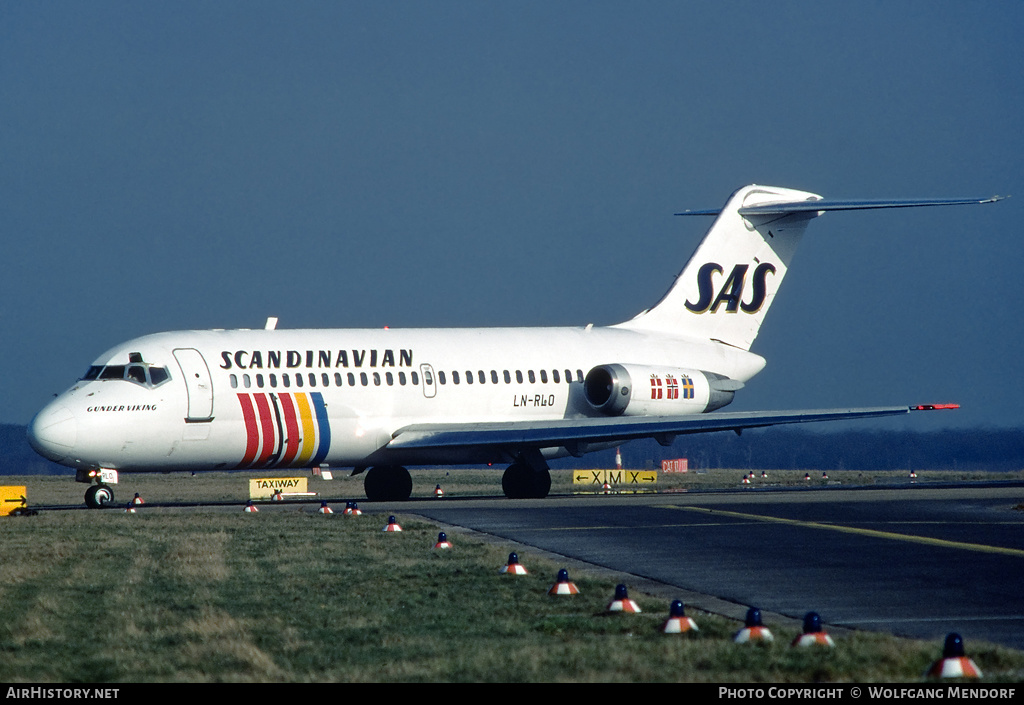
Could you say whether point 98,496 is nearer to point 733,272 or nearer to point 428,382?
point 428,382

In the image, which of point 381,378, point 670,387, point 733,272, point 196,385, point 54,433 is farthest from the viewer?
point 733,272

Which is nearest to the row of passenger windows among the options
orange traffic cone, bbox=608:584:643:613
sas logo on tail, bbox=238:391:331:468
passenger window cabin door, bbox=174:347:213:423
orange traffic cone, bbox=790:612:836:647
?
sas logo on tail, bbox=238:391:331:468

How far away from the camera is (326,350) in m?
34.2

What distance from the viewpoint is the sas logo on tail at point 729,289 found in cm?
4138

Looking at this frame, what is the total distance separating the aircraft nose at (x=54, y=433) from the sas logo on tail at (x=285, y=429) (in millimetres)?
3921

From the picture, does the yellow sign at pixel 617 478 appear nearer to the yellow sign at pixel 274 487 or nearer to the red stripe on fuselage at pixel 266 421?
the yellow sign at pixel 274 487

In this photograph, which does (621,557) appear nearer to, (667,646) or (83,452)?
(667,646)

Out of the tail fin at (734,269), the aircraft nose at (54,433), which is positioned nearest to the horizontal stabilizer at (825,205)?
the tail fin at (734,269)

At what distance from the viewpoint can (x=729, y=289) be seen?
136 ft

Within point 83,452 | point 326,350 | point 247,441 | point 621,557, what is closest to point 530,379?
point 326,350

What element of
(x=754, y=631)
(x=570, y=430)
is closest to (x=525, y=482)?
(x=570, y=430)

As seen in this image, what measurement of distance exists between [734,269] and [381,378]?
40.7ft

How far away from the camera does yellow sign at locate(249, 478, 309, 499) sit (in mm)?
43375
